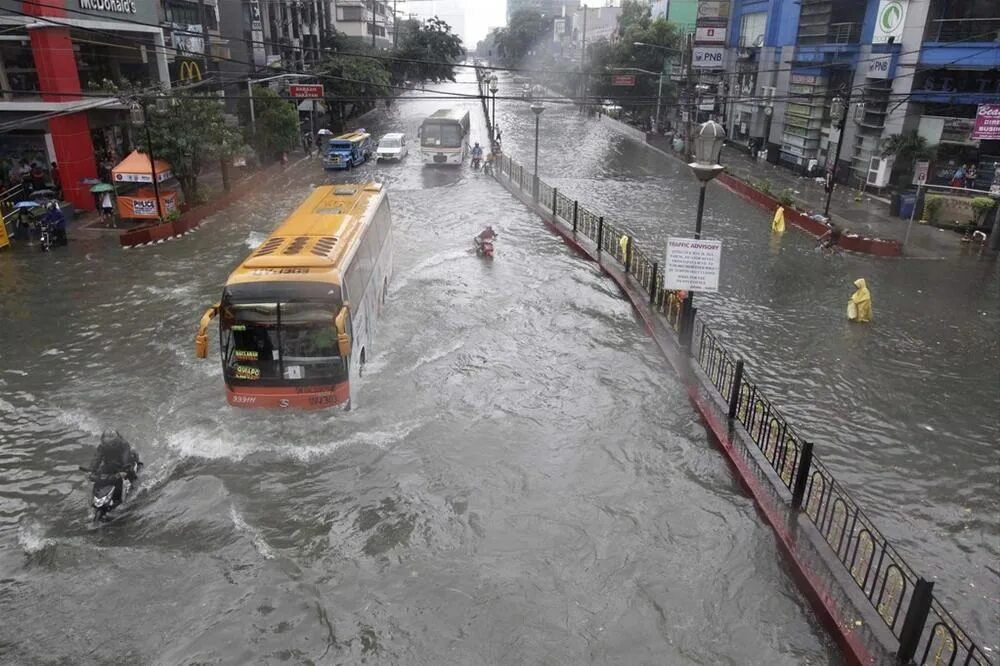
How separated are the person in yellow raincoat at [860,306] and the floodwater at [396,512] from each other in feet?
16.1

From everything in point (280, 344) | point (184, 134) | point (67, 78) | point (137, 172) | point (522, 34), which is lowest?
point (280, 344)

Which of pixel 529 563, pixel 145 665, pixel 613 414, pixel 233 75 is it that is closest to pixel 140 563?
pixel 145 665

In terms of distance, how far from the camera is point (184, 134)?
74.0 feet

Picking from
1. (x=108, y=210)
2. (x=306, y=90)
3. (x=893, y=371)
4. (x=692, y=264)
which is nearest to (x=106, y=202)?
(x=108, y=210)

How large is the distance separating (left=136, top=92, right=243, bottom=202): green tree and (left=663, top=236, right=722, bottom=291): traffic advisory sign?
1650cm

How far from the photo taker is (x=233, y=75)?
40531mm

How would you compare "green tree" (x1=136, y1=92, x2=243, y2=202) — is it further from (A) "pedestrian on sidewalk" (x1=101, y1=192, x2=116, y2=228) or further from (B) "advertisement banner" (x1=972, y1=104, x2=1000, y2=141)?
(B) "advertisement banner" (x1=972, y1=104, x2=1000, y2=141)

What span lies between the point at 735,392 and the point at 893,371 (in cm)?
477

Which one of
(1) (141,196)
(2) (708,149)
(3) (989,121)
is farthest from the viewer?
(3) (989,121)

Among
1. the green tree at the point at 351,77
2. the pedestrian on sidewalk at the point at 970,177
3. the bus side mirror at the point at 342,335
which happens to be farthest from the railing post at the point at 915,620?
the green tree at the point at 351,77

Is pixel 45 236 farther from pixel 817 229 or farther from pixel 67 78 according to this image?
pixel 817 229

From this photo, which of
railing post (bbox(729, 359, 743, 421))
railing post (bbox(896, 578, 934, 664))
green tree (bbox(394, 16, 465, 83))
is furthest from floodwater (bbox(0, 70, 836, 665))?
green tree (bbox(394, 16, 465, 83))

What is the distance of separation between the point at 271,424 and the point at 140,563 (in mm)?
3260

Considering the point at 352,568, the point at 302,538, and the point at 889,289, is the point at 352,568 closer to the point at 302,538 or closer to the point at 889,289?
the point at 302,538
